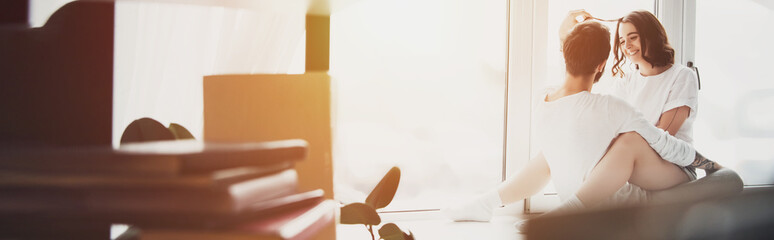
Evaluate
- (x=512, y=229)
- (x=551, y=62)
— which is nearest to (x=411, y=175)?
(x=512, y=229)

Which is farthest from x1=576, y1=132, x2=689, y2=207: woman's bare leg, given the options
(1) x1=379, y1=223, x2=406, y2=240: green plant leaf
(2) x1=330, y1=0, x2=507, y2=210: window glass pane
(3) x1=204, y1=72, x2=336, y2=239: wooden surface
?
(3) x1=204, y1=72, x2=336, y2=239: wooden surface

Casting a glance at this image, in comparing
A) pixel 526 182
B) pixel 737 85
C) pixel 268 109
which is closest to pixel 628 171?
pixel 526 182

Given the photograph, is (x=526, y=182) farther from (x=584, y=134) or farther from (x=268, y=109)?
(x=268, y=109)

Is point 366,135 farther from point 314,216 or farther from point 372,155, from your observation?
point 314,216

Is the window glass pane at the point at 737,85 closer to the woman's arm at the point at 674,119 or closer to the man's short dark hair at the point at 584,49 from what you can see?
the woman's arm at the point at 674,119

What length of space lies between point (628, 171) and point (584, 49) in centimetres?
47

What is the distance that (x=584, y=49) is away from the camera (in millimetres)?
1930

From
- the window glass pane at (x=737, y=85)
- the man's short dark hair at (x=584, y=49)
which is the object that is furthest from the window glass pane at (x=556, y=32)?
the window glass pane at (x=737, y=85)

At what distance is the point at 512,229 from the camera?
172cm

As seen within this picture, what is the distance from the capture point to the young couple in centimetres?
179

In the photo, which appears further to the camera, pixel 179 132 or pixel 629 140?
pixel 629 140

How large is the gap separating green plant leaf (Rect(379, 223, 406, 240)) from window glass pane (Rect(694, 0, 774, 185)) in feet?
7.27

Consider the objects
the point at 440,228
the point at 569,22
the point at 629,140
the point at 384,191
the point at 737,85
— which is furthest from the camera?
the point at 737,85

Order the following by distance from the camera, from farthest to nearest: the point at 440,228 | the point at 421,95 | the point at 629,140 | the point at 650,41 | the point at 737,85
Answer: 1. the point at 737,85
2. the point at 650,41
3. the point at 421,95
4. the point at 629,140
5. the point at 440,228
